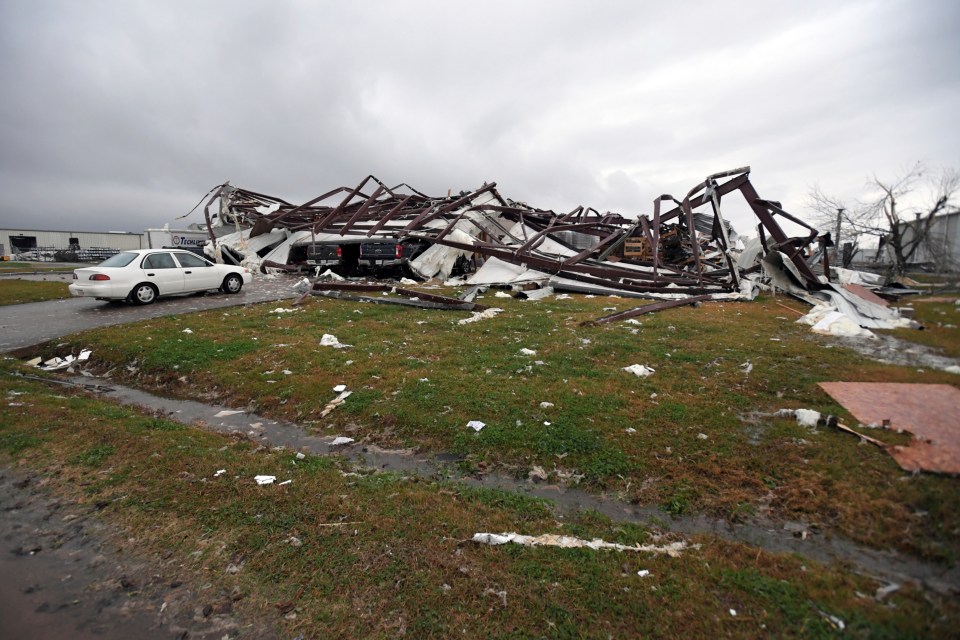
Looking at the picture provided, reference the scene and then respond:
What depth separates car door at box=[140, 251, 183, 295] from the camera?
405 inches

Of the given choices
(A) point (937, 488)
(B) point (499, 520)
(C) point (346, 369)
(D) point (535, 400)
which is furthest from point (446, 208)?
(A) point (937, 488)

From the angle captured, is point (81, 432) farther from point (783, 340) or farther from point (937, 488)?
point (783, 340)

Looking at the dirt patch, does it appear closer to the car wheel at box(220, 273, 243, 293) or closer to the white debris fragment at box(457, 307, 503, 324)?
the white debris fragment at box(457, 307, 503, 324)

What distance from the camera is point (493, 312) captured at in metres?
8.66

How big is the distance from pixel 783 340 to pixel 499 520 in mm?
4306

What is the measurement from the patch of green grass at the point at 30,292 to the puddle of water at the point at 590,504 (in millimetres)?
9779

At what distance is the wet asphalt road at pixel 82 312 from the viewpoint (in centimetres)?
758

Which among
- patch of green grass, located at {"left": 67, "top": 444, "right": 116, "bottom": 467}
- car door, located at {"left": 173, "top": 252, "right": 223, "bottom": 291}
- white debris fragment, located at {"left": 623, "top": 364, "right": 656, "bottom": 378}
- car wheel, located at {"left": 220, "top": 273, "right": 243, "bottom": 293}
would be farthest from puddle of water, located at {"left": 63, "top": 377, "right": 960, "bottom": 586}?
car wheel, located at {"left": 220, "top": 273, "right": 243, "bottom": 293}

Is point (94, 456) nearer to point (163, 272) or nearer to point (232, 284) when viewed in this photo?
point (163, 272)

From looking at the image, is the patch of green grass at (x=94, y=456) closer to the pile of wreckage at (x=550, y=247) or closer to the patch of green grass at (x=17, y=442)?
the patch of green grass at (x=17, y=442)

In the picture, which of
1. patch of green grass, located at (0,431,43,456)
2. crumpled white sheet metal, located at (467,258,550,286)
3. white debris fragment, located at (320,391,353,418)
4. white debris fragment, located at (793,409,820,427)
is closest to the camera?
white debris fragment, located at (793,409,820,427)

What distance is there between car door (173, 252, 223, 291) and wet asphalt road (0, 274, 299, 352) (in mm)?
309

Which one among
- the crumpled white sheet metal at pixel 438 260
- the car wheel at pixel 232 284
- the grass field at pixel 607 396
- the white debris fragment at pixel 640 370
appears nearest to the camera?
→ the grass field at pixel 607 396

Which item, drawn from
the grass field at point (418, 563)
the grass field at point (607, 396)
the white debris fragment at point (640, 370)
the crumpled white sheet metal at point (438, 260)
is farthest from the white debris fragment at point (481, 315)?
the crumpled white sheet metal at point (438, 260)
